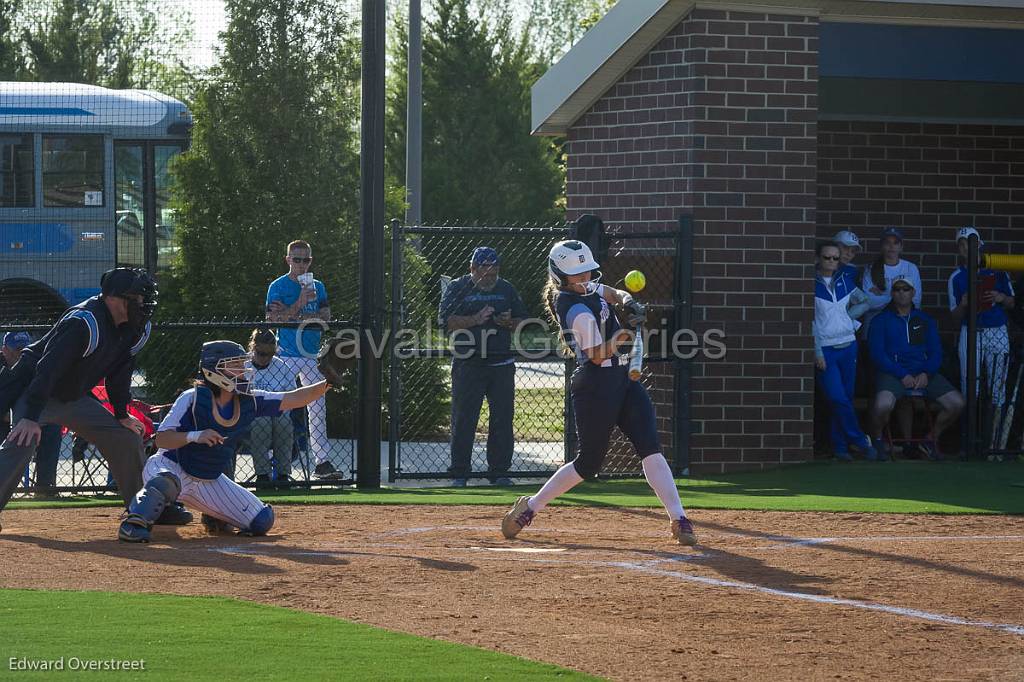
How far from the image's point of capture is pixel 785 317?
12.4m

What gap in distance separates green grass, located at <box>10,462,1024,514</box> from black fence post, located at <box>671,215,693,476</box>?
0.83 feet

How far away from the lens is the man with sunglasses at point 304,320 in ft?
38.1

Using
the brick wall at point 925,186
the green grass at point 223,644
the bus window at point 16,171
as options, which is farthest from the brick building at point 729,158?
the bus window at point 16,171

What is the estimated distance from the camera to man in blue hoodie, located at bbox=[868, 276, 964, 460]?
12.6 m

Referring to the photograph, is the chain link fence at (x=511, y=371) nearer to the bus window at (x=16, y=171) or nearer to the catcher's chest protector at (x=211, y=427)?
the catcher's chest protector at (x=211, y=427)

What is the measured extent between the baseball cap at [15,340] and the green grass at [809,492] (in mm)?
1261

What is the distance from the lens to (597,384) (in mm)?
8305

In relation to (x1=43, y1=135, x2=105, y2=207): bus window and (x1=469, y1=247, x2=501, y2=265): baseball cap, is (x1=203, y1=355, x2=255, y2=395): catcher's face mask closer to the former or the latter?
(x1=469, y1=247, x2=501, y2=265): baseball cap

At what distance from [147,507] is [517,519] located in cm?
219

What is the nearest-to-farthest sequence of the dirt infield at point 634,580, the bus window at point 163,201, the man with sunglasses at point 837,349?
the dirt infield at point 634,580 < the man with sunglasses at point 837,349 < the bus window at point 163,201

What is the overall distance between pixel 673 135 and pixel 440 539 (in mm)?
5045

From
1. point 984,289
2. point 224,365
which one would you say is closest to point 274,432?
point 224,365

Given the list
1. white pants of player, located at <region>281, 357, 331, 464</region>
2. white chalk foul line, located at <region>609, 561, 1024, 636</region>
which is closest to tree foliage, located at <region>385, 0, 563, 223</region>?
white pants of player, located at <region>281, 357, 331, 464</region>

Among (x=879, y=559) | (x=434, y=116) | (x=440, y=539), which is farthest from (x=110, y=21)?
(x=879, y=559)
